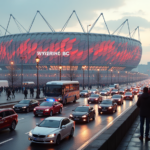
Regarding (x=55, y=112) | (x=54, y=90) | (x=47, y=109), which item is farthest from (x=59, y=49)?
(x=47, y=109)

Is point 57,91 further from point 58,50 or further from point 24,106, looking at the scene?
point 58,50

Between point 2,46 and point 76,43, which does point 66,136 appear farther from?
point 2,46

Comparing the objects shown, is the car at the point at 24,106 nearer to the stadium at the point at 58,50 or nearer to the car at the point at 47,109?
the car at the point at 47,109

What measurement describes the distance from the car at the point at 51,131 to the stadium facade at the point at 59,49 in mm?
121625

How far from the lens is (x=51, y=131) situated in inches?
474

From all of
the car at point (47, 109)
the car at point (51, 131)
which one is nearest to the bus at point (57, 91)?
the car at point (47, 109)

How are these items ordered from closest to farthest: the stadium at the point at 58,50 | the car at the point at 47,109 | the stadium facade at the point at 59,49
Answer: the car at the point at 47,109, the stadium at the point at 58,50, the stadium facade at the point at 59,49

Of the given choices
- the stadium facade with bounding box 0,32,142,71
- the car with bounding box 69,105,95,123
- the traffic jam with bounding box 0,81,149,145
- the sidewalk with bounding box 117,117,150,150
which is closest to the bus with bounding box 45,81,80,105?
the traffic jam with bounding box 0,81,149,145

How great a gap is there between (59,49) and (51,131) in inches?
5090

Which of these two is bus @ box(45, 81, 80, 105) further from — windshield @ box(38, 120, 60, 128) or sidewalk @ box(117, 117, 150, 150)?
sidewalk @ box(117, 117, 150, 150)

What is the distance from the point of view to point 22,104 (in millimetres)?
27266

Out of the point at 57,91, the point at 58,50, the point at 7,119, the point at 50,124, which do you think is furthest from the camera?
the point at 58,50

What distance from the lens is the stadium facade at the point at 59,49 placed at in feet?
458

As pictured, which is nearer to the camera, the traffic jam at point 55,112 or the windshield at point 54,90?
the traffic jam at point 55,112
